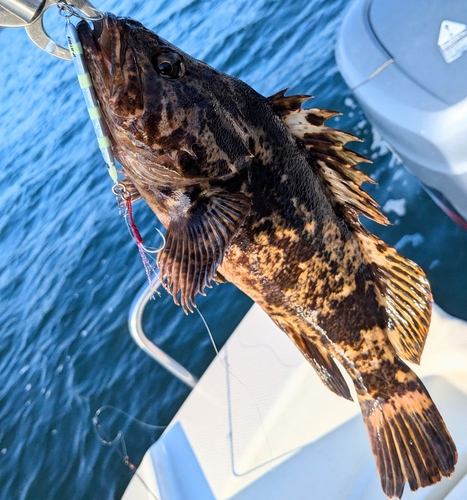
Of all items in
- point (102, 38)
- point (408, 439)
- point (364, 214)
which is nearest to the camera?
point (102, 38)

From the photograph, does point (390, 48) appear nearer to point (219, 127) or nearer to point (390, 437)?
point (219, 127)

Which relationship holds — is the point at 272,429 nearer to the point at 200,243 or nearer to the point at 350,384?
the point at 350,384

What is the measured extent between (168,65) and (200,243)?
74 cm

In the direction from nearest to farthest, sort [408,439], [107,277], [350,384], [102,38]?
1. [102,38]
2. [408,439]
3. [350,384]
4. [107,277]

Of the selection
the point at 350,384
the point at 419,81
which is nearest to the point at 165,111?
the point at 419,81

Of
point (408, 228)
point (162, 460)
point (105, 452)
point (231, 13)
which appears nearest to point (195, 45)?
point (231, 13)

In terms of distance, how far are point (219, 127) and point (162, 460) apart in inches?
126

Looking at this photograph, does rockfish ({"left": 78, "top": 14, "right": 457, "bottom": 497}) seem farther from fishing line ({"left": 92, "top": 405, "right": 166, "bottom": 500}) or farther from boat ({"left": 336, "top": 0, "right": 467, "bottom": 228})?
fishing line ({"left": 92, "top": 405, "right": 166, "bottom": 500})

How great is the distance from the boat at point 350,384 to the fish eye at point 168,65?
158 centimetres

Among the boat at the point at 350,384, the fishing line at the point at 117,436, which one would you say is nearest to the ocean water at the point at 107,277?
the fishing line at the point at 117,436

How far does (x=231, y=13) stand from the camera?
469 inches

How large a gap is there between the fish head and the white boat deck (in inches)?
92.9

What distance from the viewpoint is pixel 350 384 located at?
12.7ft

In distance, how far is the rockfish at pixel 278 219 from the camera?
6.58ft
